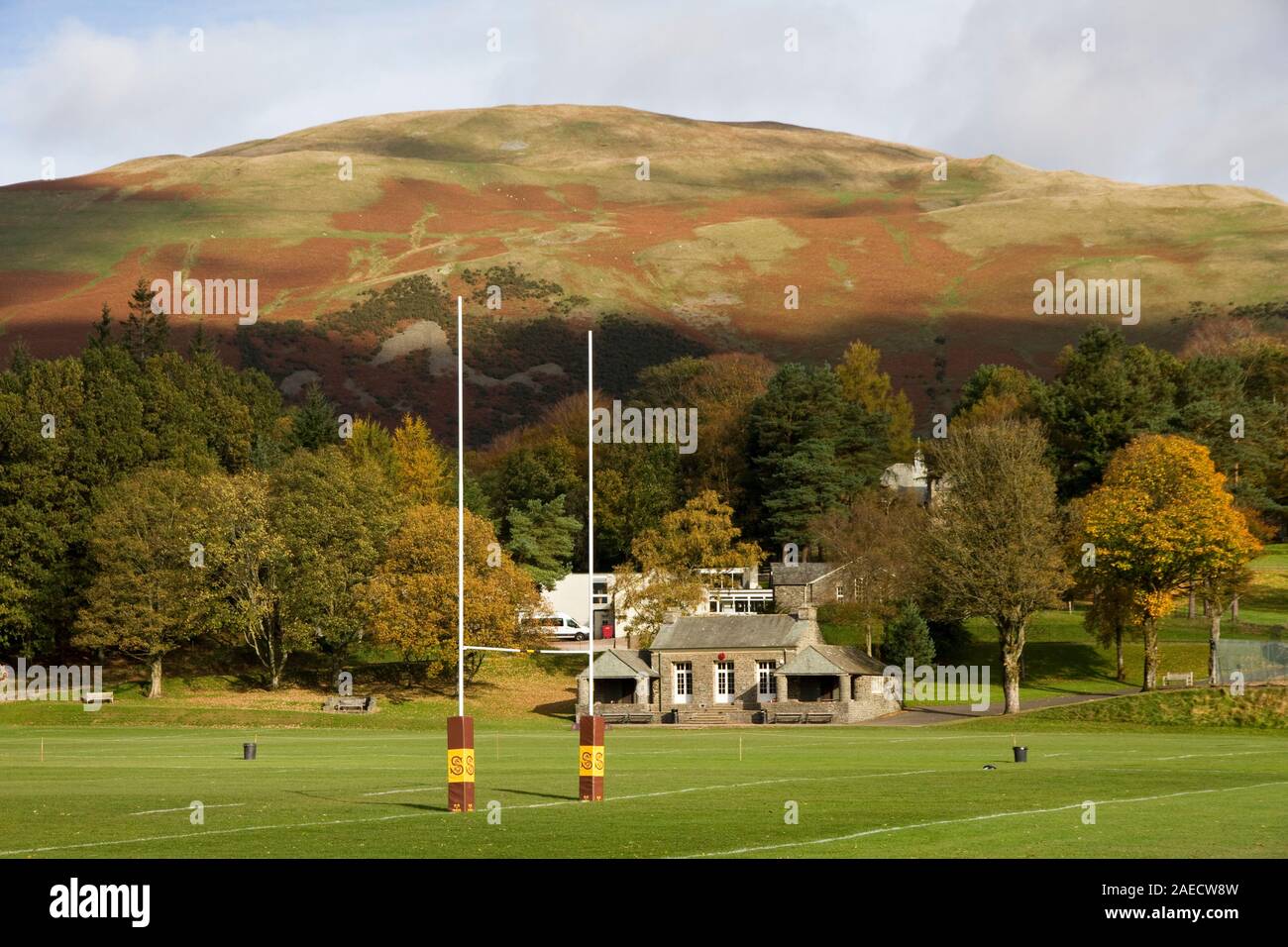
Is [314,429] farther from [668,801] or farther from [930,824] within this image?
[930,824]

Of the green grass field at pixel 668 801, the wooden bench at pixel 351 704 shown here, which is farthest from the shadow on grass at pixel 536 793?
the wooden bench at pixel 351 704

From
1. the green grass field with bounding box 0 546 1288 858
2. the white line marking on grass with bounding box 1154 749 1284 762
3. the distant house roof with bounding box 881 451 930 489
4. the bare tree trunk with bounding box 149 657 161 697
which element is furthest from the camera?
the distant house roof with bounding box 881 451 930 489

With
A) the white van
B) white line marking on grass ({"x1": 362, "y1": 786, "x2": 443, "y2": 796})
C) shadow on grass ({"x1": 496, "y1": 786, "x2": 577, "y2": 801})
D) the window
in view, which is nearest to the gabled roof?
the window

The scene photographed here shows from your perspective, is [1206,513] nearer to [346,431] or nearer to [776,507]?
[776,507]

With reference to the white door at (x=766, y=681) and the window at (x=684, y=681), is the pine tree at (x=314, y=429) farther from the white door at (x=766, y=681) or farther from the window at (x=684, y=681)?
the white door at (x=766, y=681)

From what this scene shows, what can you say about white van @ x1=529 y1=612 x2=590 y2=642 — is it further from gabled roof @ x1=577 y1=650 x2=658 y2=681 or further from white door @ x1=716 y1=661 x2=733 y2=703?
white door @ x1=716 y1=661 x2=733 y2=703

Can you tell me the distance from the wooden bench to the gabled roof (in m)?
11.7

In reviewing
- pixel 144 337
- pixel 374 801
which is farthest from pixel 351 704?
pixel 144 337

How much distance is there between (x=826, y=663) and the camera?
85875 millimetres

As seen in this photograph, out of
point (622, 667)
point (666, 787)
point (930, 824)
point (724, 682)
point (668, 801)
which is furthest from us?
point (724, 682)

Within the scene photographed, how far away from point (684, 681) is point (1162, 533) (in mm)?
27526

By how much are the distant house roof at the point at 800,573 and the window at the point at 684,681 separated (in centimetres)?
1858

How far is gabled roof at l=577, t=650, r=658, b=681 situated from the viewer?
294 ft
